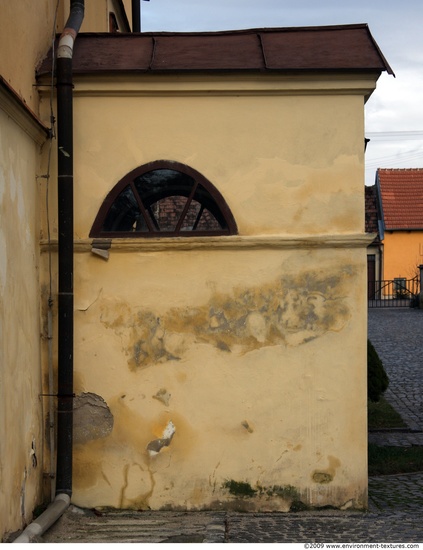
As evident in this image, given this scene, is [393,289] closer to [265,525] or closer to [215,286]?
[215,286]

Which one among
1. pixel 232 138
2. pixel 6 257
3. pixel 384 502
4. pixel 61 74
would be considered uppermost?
pixel 61 74

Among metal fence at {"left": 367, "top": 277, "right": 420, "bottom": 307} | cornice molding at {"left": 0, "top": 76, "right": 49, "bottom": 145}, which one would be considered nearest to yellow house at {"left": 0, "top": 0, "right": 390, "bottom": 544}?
cornice molding at {"left": 0, "top": 76, "right": 49, "bottom": 145}

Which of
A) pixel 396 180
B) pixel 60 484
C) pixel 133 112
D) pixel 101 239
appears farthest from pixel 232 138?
pixel 396 180

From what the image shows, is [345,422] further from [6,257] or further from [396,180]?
[396,180]

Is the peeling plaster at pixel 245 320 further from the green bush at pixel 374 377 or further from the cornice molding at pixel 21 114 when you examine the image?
the green bush at pixel 374 377

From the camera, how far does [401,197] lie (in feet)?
161

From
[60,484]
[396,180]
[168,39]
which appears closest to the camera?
[60,484]

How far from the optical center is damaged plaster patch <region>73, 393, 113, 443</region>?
8.22 metres

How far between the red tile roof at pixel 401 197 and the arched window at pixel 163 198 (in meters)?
40.5

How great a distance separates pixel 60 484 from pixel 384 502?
3.22 metres

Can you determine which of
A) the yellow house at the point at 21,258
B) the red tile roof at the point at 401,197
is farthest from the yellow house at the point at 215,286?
the red tile roof at the point at 401,197

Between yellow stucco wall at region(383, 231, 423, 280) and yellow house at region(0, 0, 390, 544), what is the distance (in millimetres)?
40922

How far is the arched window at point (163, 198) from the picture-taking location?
8.30 metres

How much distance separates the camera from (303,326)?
8.26 meters
